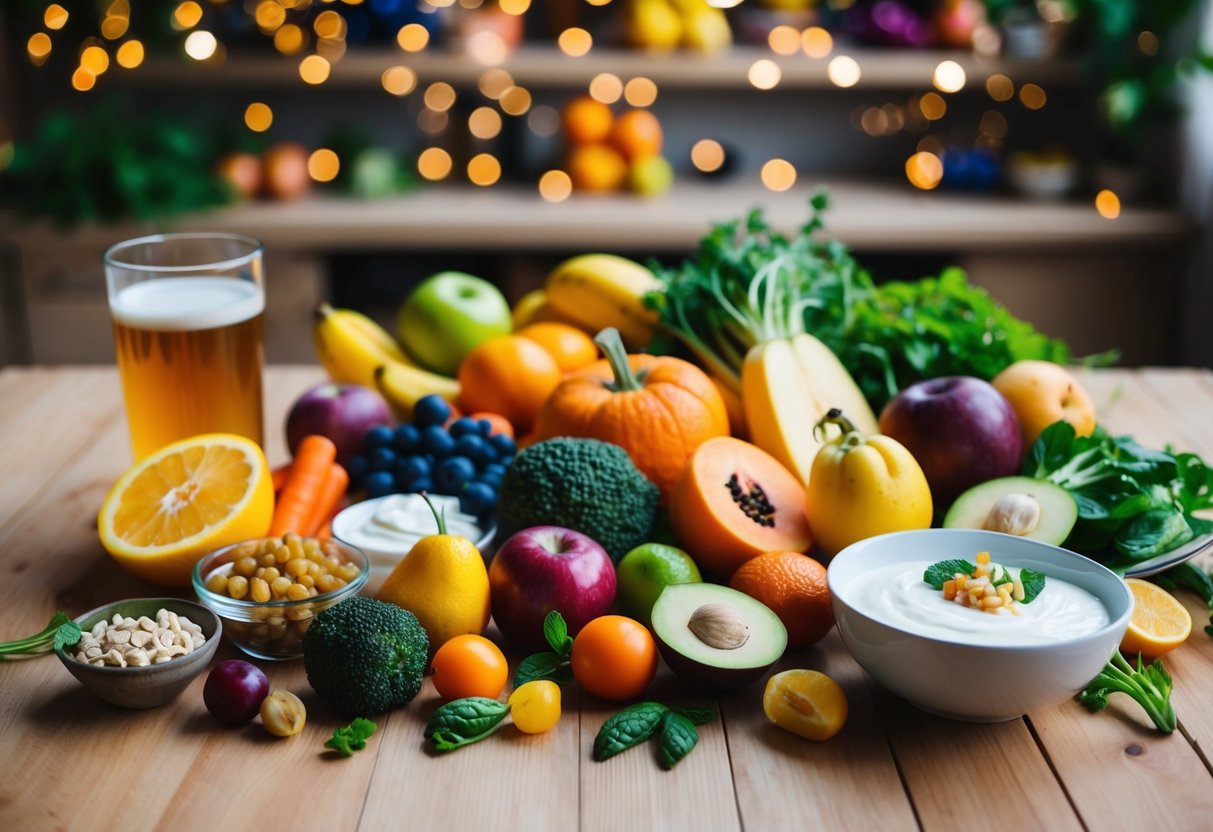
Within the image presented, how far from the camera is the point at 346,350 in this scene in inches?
72.1

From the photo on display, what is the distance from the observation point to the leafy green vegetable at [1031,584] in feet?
3.42

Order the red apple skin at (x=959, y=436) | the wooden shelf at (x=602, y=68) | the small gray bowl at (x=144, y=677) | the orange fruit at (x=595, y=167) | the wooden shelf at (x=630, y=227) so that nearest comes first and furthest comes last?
the small gray bowl at (x=144, y=677) → the red apple skin at (x=959, y=436) → the wooden shelf at (x=630, y=227) → the wooden shelf at (x=602, y=68) → the orange fruit at (x=595, y=167)

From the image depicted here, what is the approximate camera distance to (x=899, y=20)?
343 centimetres

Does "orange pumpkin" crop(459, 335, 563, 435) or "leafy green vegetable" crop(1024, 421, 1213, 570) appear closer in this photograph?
"leafy green vegetable" crop(1024, 421, 1213, 570)

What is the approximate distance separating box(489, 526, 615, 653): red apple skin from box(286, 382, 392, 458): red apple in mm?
483

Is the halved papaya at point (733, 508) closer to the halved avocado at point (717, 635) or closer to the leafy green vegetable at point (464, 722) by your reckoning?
the halved avocado at point (717, 635)

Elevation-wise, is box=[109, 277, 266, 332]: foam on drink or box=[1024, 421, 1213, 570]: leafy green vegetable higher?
box=[109, 277, 266, 332]: foam on drink

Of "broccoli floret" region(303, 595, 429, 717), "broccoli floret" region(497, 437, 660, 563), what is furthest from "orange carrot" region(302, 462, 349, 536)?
"broccoli floret" region(303, 595, 429, 717)

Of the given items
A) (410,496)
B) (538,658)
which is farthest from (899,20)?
(538,658)

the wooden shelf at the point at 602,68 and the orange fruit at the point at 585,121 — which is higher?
the wooden shelf at the point at 602,68

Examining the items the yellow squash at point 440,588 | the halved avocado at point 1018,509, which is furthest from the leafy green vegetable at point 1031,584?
the yellow squash at point 440,588

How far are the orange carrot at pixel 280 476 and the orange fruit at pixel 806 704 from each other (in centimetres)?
71

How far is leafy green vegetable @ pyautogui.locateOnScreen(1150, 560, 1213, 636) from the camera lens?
1260 millimetres

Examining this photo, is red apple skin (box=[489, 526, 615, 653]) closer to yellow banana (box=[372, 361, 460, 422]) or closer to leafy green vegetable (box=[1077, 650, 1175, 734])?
leafy green vegetable (box=[1077, 650, 1175, 734])
